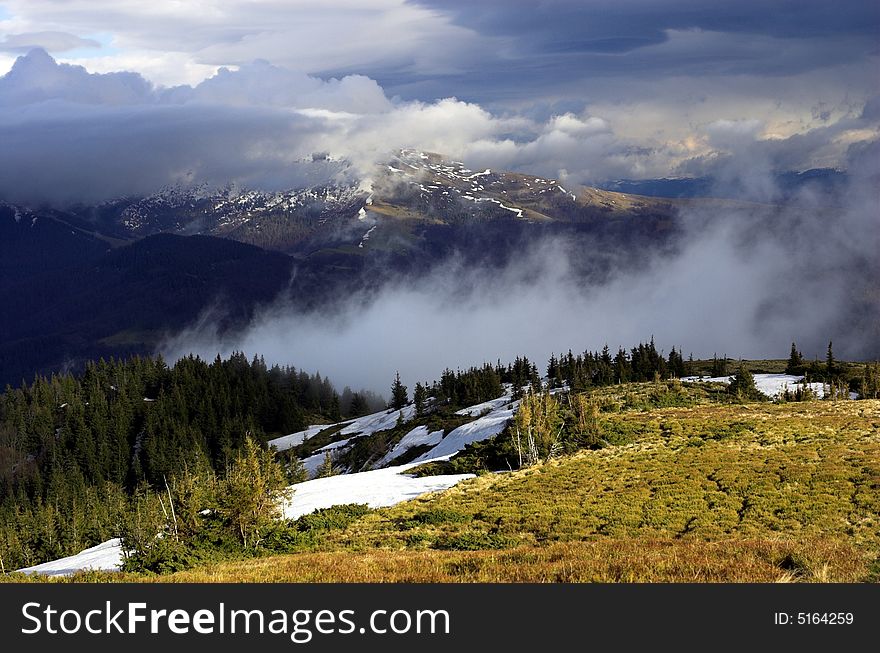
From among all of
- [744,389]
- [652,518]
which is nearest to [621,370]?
[744,389]

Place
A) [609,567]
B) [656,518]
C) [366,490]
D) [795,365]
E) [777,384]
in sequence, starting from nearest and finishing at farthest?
1. [609,567]
2. [656,518]
3. [366,490]
4. [777,384]
5. [795,365]

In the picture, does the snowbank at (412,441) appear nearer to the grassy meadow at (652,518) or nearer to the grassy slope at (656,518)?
the grassy meadow at (652,518)

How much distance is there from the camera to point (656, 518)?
32188 mm

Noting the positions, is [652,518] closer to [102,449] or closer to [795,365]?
[795,365]

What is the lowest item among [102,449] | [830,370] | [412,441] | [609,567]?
[102,449]

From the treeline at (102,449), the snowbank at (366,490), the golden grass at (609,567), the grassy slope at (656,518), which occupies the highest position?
the golden grass at (609,567)

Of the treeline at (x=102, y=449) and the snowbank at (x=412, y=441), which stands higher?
the snowbank at (x=412, y=441)

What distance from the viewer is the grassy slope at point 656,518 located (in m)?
16.5

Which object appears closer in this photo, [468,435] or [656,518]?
[656,518]

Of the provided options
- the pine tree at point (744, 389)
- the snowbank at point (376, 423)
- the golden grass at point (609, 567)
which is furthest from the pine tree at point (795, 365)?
the golden grass at point (609, 567)

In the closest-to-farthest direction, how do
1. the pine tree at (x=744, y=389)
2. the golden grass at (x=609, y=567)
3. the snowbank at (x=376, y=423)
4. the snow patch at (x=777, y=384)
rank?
1. the golden grass at (x=609, y=567)
2. the pine tree at (x=744, y=389)
3. the snow patch at (x=777, y=384)
4. the snowbank at (x=376, y=423)

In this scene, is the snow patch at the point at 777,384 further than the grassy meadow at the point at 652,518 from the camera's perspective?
Yes
